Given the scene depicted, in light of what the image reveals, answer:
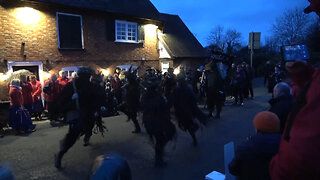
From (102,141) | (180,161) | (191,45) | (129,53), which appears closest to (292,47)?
(180,161)

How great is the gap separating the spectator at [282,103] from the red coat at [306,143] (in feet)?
9.19

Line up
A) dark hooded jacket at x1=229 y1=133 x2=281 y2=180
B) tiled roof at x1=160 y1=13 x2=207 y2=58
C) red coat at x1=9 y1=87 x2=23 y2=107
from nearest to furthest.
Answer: dark hooded jacket at x1=229 y1=133 x2=281 y2=180, red coat at x1=9 y1=87 x2=23 y2=107, tiled roof at x1=160 y1=13 x2=207 y2=58

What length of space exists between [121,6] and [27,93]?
8.85 meters

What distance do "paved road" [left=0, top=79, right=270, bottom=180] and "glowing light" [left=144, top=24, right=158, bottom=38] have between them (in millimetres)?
9470

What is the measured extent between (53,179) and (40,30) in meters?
9.24

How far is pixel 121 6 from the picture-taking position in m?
14.6

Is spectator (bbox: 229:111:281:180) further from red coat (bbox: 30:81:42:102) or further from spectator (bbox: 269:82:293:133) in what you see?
red coat (bbox: 30:81:42:102)

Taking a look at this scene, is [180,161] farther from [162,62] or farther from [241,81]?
[162,62]

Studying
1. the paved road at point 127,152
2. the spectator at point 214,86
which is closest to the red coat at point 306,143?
the paved road at point 127,152

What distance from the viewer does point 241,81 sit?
436 inches

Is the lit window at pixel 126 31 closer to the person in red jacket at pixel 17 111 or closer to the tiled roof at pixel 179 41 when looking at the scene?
the tiled roof at pixel 179 41

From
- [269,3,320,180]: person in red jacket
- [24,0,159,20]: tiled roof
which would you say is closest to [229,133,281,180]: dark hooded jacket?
[269,3,320,180]: person in red jacket

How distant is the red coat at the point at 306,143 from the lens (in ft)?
3.31

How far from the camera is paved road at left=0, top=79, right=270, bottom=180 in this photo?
172 inches
